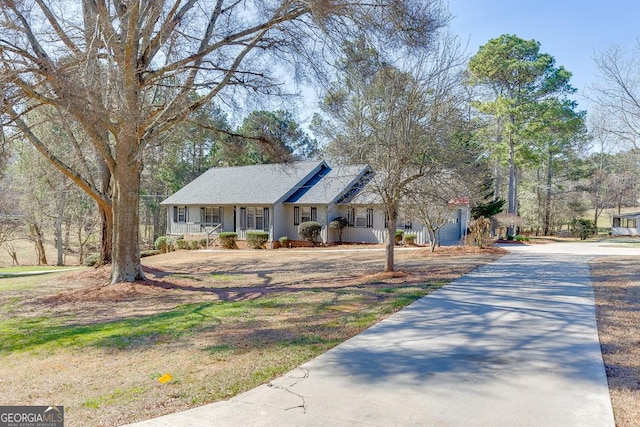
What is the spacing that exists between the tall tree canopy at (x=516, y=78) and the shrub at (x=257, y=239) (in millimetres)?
15525

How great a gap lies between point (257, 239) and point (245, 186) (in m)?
4.61

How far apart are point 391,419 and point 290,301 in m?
5.12

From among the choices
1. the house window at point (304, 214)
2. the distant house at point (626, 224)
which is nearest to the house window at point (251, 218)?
the house window at point (304, 214)

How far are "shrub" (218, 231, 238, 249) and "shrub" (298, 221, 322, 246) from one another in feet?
13.0

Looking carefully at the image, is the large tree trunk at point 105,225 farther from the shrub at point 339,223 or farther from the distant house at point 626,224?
the distant house at point 626,224

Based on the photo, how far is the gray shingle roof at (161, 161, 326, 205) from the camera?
25.6 meters

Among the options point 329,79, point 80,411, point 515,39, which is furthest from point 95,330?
point 515,39

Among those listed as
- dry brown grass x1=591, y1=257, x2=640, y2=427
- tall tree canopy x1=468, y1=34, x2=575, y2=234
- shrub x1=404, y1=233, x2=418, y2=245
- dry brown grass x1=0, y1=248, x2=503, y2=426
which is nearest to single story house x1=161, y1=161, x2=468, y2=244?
shrub x1=404, y1=233, x2=418, y2=245

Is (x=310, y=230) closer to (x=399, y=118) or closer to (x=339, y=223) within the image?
(x=339, y=223)

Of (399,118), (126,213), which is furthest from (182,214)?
(399,118)

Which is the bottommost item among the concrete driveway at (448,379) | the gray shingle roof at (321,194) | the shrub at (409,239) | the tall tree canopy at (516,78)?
the concrete driveway at (448,379)

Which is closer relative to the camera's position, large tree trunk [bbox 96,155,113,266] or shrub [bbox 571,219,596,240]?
large tree trunk [bbox 96,155,113,266]

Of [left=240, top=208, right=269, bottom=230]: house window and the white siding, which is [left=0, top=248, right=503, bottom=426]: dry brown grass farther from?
the white siding

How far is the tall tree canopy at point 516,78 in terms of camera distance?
88.6 ft
